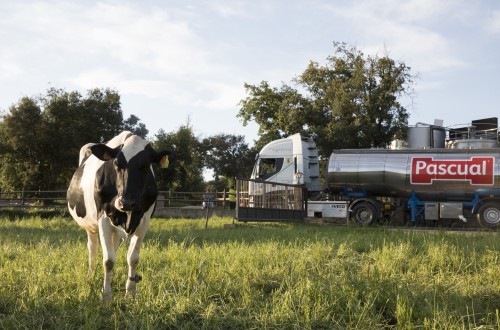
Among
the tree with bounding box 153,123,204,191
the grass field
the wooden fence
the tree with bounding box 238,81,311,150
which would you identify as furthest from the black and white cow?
the tree with bounding box 153,123,204,191

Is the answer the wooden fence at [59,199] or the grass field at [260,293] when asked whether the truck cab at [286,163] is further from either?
the grass field at [260,293]

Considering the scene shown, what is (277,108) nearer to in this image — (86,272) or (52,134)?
(52,134)

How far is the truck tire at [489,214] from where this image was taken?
64.3 ft

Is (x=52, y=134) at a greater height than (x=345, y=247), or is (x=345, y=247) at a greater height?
(x=52, y=134)

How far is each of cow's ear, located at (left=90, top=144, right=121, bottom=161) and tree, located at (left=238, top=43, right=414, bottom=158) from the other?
28452 mm

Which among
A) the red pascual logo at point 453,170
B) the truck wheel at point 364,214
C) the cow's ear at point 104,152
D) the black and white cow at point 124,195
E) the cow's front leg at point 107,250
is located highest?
the red pascual logo at point 453,170

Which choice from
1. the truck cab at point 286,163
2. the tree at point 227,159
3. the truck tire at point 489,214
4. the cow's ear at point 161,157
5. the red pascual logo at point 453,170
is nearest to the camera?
the cow's ear at point 161,157

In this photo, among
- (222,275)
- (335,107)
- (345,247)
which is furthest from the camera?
(335,107)

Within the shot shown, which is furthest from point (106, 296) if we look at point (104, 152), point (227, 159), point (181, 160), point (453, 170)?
point (227, 159)

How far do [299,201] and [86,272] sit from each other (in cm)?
1525

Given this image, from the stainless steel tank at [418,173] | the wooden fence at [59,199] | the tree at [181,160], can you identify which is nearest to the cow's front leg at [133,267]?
the stainless steel tank at [418,173]

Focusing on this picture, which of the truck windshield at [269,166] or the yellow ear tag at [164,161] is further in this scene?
the truck windshield at [269,166]

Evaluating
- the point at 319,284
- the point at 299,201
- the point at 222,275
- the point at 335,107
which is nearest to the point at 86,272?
the point at 222,275

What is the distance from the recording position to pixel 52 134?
37.9 metres
